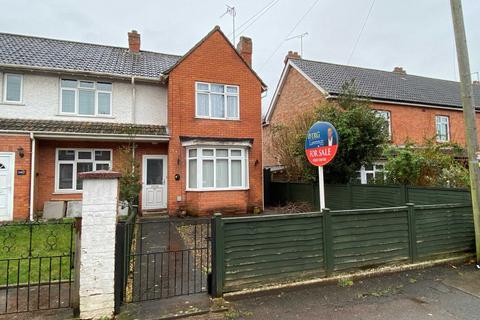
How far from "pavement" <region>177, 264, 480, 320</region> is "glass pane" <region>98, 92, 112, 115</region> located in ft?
35.6

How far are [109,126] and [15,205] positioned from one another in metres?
4.44

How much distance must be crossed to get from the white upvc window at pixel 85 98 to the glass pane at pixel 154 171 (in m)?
2.86

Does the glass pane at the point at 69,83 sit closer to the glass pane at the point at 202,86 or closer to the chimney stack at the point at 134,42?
the chimney stack at the point at 134,42

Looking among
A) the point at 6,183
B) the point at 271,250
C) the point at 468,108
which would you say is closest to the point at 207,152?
the point at 6,183

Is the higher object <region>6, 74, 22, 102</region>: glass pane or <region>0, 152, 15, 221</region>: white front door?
<region>6, 74, 22, 102</region>: glass pane

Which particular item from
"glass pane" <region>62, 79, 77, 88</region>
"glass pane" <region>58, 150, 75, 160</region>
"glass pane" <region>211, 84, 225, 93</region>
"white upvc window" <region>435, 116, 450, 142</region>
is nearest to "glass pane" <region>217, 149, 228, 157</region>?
"glass pane" <region>211, 84, 225, 93</region>

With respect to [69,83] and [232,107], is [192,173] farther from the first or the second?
[69,83]

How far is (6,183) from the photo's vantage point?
33.2ft

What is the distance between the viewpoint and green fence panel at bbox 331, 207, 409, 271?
5.11 metres

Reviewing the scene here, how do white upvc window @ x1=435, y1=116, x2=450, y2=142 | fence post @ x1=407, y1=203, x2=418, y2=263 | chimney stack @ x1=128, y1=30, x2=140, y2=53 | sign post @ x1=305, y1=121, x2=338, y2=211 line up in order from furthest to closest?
white upvc window @ x1=435, y1=116, x2=450, y2=142
chimney stack @ x1=128, y1=30, x2=140, y2=53
sign post @ x1=305, y1=121, x2=338, y2=211
fence post @ x1=407, y1=203, x2=418, y2=263

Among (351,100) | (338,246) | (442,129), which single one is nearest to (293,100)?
(351,100)

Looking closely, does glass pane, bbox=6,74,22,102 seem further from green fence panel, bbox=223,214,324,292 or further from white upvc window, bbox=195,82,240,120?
green fence panel, bbox=223,214,324,292

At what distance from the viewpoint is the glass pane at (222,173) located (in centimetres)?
1218

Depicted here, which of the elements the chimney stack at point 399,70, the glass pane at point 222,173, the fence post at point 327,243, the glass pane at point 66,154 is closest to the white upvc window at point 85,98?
the glass pane at point 66,154
